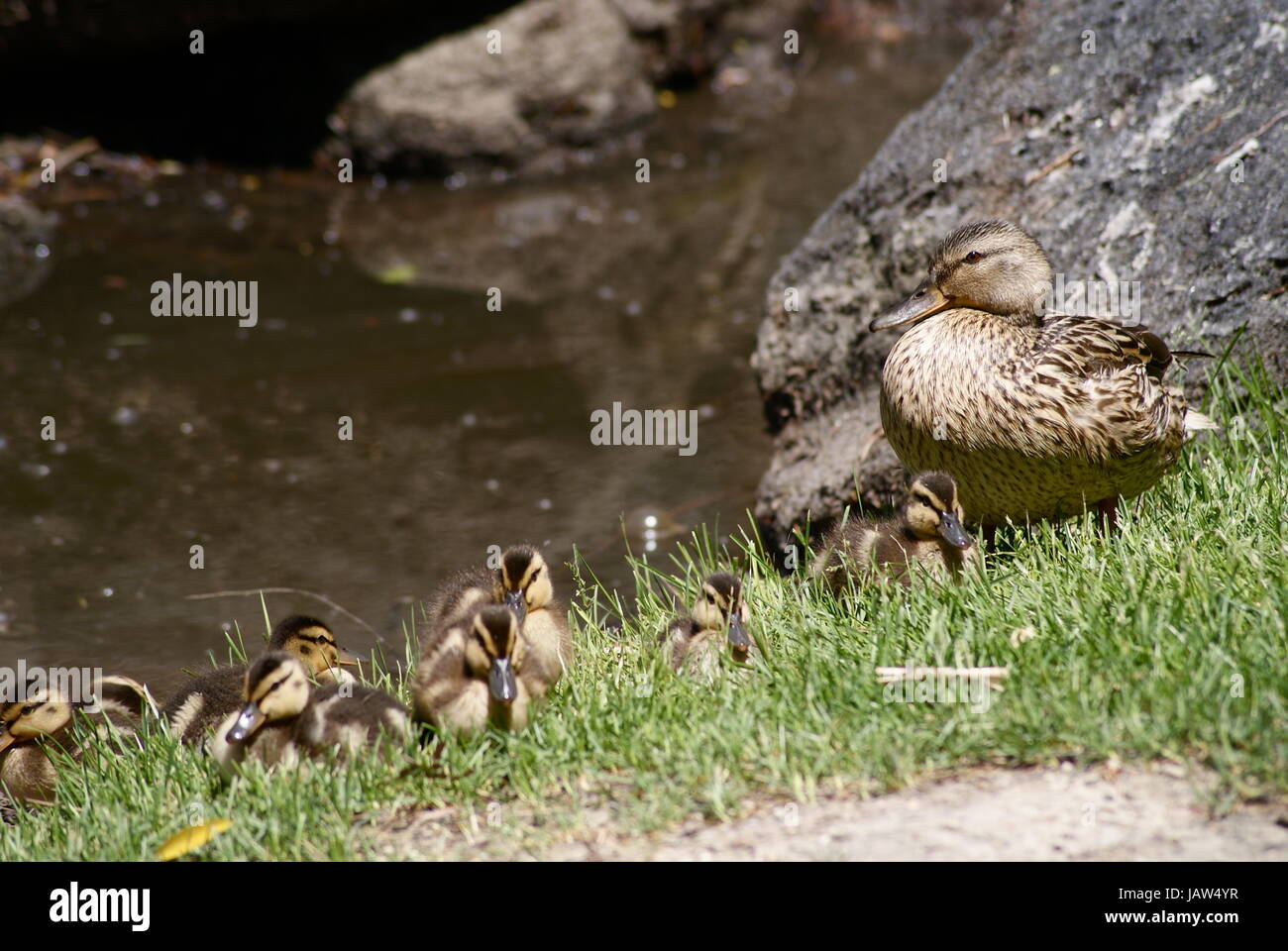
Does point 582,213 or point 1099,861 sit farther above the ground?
point 582,213

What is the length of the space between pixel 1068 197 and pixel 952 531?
200 cm

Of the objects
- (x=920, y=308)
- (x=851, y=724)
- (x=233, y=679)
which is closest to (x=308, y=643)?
(x=233, y=679)

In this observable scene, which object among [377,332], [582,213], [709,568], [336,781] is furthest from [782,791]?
[582,213]

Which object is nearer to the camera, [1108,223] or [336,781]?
[336,781]

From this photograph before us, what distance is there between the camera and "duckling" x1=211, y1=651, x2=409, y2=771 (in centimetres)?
383

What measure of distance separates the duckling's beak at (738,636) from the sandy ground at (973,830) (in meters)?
0.69

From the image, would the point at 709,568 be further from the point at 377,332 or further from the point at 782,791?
the point at 377,332

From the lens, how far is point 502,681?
365 centimetres

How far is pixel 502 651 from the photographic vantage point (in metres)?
3.74

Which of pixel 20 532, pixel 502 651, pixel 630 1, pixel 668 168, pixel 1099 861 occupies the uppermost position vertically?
pixel 630 1

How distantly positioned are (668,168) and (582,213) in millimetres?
1339
